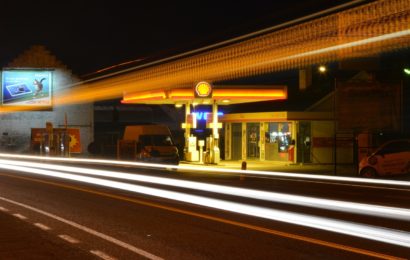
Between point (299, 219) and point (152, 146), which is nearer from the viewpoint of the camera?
point (299, 219)

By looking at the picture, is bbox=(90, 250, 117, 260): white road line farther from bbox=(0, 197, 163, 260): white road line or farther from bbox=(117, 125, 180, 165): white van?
bbox=(117, 125, 180, 165): white van

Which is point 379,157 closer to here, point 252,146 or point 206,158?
point 206,158

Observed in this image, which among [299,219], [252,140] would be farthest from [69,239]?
[252,140]

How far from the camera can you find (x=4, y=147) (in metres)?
57.4

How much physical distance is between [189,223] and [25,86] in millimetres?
48271

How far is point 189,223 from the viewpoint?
13852 mm

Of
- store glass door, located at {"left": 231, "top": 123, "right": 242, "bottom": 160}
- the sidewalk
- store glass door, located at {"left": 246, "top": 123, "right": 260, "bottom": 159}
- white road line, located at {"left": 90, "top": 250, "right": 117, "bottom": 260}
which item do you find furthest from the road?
store glass door, located at {"left": 231, "top": 123, "right": 242, "bottom": 160}

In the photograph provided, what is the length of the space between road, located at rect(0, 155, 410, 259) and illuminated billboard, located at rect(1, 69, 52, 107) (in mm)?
37832

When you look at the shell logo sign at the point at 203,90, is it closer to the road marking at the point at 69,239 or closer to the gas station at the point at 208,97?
the gas station at the point at 208,97

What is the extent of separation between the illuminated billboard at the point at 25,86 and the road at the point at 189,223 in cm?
3783

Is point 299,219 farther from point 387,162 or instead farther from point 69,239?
point 387,162

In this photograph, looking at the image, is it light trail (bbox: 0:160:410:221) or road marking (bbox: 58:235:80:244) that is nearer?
road marking (bbox: 58:235:80:244)

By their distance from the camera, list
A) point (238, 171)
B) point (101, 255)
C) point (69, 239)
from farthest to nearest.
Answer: point (238, 171), point (69, 239), point (101, 255)

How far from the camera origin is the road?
10672mm
